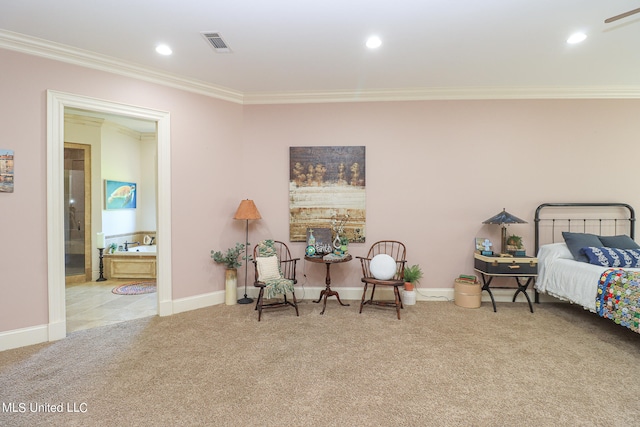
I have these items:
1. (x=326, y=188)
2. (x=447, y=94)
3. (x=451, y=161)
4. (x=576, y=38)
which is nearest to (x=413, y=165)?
(x=451, y=161)

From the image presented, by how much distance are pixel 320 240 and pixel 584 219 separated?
3.73m

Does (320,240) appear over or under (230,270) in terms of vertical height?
over

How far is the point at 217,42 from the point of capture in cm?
308

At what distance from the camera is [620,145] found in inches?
168

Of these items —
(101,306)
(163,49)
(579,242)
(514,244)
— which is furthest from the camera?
(101,306)

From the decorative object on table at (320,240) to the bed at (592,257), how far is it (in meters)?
2.85

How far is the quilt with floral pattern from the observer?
9.20 feet

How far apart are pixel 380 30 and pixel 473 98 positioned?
2.20 meters

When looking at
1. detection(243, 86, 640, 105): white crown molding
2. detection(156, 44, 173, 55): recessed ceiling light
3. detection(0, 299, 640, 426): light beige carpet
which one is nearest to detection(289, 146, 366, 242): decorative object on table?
detection(243, 86, 640, 105): white crown molding

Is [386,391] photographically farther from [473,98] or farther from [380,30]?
[473,98]

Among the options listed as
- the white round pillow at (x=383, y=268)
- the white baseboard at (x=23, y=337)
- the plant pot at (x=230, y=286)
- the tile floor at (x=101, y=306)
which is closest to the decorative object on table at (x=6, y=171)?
the white baseboard at (x=23, y=337)

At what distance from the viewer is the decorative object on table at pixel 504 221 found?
3921 millimetres

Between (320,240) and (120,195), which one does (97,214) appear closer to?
(120,195)

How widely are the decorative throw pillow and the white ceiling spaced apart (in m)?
2.37
